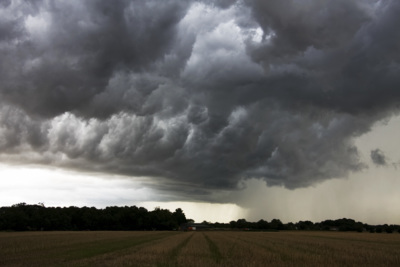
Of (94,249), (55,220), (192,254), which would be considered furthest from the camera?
(55,220)

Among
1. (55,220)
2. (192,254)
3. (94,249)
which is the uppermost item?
(55,220)

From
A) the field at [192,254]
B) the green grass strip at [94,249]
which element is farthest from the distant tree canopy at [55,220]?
the green grass strip at [94,249]

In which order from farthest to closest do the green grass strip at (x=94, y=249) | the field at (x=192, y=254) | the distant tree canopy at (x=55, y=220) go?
the distant tree canopy at (x=55, y=220), the green grass strip at (x=94, y=249), the field at (x=192, y=254)

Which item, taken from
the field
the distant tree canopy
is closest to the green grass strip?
the field

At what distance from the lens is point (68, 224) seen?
173750 millimetres

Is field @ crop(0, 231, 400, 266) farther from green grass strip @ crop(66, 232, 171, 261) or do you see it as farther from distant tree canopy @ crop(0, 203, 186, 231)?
distant tree canopy @ crop(0, 203, 186, 231)

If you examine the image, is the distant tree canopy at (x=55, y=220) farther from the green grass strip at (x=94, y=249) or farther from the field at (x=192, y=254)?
the green grass strip at (x=94, y=249)

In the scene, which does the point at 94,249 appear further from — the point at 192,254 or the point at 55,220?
the point at 55,220

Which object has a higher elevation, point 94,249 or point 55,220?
point 55,220

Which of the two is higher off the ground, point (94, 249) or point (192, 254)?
point (192, 254)

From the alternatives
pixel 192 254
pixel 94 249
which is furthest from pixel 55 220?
pixel 192 254

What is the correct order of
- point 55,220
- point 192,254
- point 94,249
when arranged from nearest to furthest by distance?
point 192,254 < point 94,249 < point 55,220

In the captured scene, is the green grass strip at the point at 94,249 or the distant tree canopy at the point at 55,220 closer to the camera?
the green grass strip at the point at 94,249

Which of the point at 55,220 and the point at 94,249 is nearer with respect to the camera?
the point at 94,249
